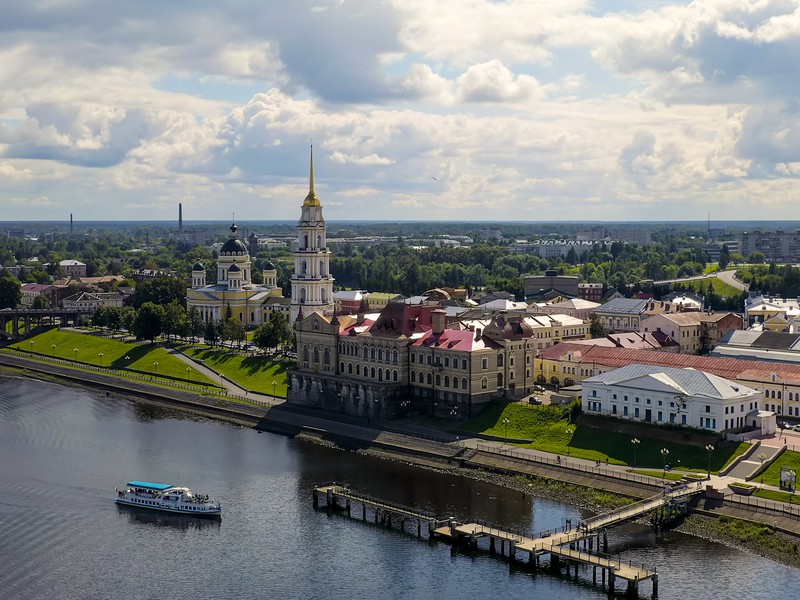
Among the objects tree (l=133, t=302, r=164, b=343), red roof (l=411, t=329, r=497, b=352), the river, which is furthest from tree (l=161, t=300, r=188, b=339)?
red roof (l=411, t=329, r=497, b=352)

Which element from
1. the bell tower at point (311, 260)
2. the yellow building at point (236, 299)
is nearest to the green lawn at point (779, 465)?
the bell tower at point (311, 260)

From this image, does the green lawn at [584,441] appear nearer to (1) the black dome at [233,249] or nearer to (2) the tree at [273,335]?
(2) the tree at [273,335]

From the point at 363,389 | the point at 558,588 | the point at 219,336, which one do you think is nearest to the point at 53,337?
the point at 219,336

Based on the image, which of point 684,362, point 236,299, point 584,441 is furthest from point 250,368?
point 584,441

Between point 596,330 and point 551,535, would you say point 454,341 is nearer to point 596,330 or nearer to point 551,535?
point 596,330

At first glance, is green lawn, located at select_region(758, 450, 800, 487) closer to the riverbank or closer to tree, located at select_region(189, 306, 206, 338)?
the riverbank

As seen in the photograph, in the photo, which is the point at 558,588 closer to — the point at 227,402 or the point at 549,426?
the point at 549,426
